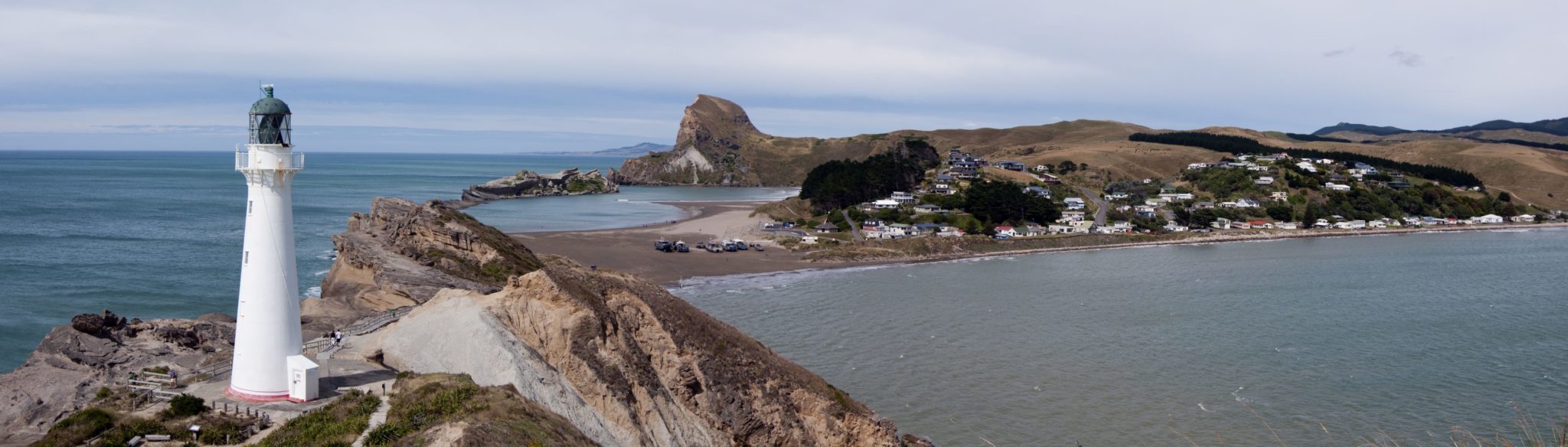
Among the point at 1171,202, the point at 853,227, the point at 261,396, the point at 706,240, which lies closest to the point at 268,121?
the point at 261,396

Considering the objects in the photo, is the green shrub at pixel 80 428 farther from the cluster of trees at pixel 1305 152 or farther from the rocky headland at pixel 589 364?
the cluster of trees at pixel 1305 152

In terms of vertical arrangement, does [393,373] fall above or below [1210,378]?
above

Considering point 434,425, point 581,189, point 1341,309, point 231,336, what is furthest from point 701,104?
point 434,425

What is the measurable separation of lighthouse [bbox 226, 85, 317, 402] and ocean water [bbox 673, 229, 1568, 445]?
12.9 m

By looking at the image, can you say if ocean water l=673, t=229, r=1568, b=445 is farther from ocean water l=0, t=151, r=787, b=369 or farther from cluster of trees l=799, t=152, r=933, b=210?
cluster of trees l=799, t=152, r=933, b=210

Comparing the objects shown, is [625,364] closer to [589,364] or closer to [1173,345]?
[589,364]

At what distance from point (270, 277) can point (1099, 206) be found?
90013 millimetres

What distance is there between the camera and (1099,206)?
95000 mm

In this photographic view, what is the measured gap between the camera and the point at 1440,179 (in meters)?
115

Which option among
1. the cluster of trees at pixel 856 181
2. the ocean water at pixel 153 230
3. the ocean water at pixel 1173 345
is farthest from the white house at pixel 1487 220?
the ocean water at pixel 153 230

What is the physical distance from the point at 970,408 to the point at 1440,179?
4574 inches

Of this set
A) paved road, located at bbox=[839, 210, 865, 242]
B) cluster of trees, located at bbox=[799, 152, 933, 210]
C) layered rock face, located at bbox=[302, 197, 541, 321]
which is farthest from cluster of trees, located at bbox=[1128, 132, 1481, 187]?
layered rock face, located at bbox=[302, 197, 541, 321]

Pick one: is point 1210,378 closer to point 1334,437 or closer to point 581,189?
point 1334,437

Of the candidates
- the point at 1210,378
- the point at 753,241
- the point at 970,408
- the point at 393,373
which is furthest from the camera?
the point at 753,241
